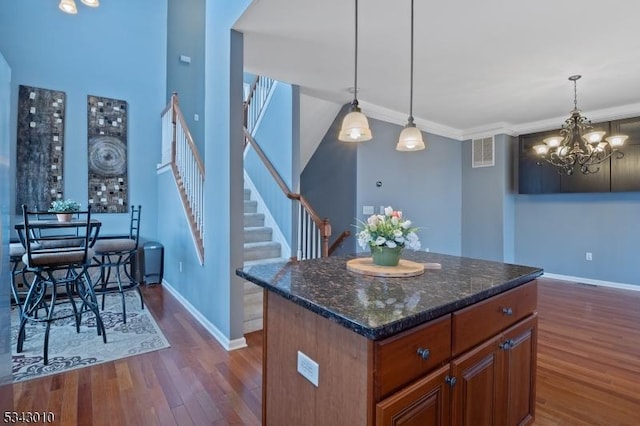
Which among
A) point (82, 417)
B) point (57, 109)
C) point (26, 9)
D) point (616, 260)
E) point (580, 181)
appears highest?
point (26, 9)

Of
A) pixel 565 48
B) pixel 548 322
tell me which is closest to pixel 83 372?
pixel 548 322

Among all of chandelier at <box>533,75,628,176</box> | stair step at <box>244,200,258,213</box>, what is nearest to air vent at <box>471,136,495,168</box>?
chandelier at <box>533,75,628,176</box>

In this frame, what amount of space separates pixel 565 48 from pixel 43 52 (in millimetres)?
6351

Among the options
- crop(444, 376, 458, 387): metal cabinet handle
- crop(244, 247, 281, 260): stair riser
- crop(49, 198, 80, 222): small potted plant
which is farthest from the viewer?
crop(244, 247, 281, 260): stair riser

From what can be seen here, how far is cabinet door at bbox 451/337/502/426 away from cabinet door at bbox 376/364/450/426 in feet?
0.22

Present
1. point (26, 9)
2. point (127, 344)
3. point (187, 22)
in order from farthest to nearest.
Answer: point (187, 22)
point (26, 9)
point (127, 344)

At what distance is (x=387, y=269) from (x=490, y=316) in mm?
501

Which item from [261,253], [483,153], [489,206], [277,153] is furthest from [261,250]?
[483,153]

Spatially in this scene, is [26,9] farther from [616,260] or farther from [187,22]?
[616,260]

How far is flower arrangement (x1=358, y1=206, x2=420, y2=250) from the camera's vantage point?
1651mm

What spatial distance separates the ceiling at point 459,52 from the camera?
2.52 metres

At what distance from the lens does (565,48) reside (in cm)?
308

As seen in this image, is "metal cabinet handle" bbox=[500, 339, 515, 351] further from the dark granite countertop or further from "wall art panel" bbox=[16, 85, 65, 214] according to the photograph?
"wall art panel" bbox=[16, 85, 65, 214]

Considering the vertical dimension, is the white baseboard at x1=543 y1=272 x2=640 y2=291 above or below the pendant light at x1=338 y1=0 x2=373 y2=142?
below
